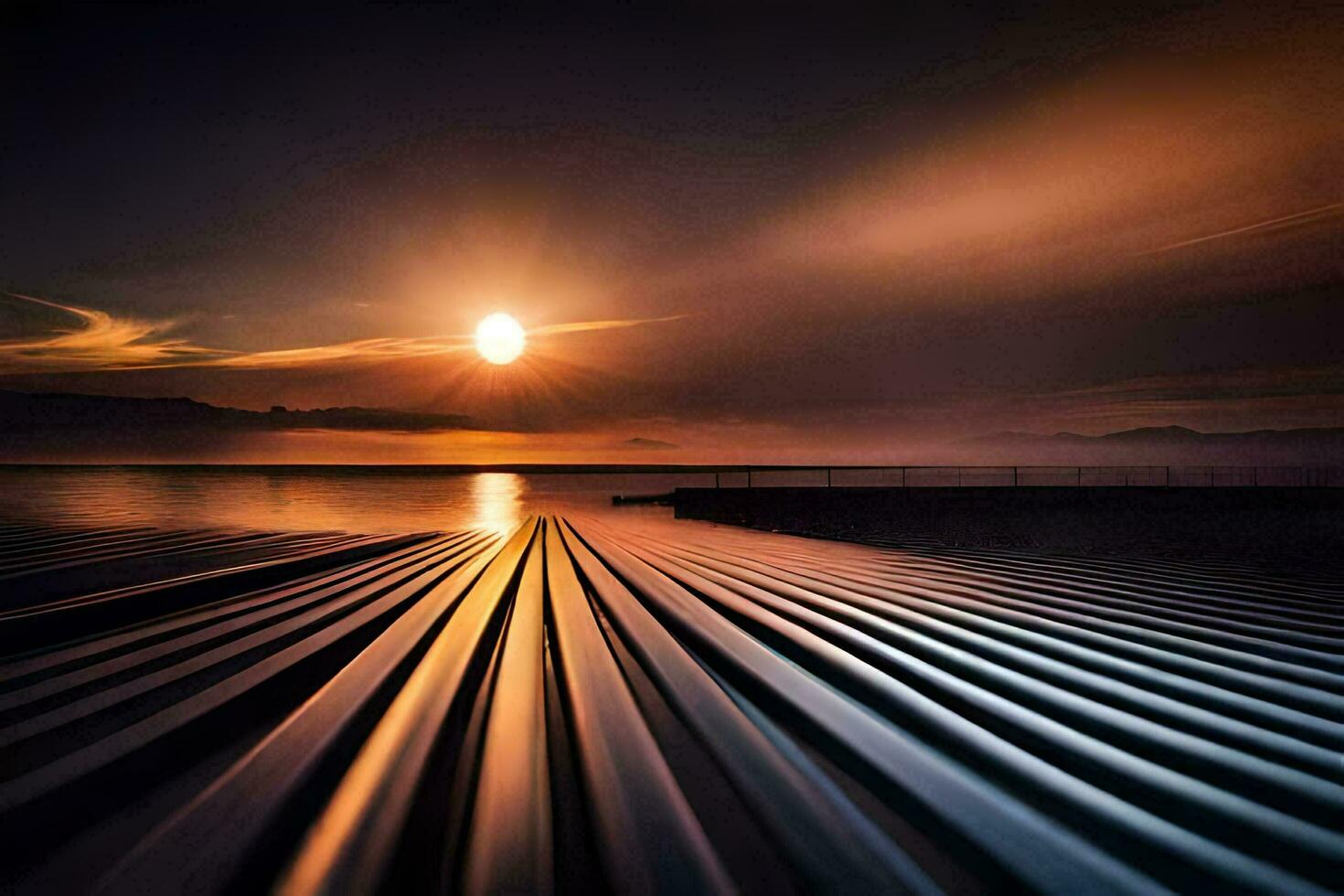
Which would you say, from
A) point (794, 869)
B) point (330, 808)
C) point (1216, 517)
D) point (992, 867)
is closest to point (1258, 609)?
point (992, 867)

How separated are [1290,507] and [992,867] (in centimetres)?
3077

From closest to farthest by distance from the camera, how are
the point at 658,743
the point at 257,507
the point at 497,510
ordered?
the point at 658,743, the point at 257,507, the point at 497,510

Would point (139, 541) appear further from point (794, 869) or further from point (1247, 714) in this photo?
point (1247, 714)

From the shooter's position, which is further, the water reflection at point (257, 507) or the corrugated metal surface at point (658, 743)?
the water reflection at point (257, 507)

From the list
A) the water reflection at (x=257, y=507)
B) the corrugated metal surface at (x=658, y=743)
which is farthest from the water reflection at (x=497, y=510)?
the corrugated metal surface at (x=658, y=743)

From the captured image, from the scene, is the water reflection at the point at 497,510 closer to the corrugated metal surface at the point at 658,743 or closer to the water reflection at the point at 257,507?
the water reflection at the point at 257,507

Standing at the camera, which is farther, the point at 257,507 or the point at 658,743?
the point at 257,507

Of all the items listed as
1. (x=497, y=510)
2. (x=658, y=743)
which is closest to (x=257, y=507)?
(x=497, y=510)

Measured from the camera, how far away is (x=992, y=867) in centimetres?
94

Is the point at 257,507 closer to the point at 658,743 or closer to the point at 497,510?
the point at 497,510

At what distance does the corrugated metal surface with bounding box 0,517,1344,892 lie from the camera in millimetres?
917

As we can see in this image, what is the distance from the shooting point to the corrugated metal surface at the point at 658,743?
917mm

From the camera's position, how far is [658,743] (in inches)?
51.0

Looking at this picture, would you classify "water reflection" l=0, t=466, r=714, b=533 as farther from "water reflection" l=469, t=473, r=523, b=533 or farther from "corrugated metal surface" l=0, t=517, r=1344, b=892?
"corrugated metal surface" l=0, t=517, r=1344, b=892
